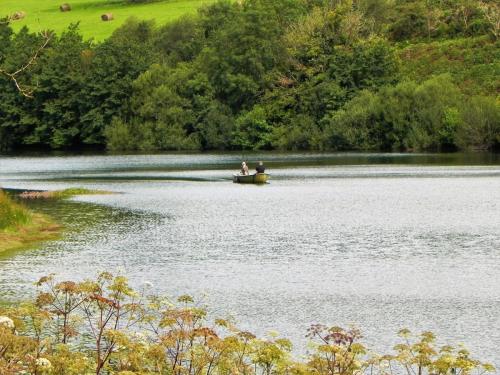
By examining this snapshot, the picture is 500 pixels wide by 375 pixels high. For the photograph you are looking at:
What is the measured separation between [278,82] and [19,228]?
10112 cm

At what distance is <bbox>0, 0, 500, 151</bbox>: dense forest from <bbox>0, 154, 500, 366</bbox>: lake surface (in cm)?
4236

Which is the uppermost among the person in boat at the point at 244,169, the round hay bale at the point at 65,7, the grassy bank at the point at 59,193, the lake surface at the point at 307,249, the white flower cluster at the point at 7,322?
the round hay bale at the point at 65,7

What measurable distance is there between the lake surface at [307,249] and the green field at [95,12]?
330 feet

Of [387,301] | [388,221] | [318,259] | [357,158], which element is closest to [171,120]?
[357,158]

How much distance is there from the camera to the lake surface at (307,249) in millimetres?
29734

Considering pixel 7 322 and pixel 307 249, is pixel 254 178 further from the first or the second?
pixel 7 322

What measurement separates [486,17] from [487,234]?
99.6 meters

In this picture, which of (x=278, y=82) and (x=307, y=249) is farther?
(x=278, y=82)

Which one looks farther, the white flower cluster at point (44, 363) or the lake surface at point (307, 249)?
the lake surface at point (307, 249)

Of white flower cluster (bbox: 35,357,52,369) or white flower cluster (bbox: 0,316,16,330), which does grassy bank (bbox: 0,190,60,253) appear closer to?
white flower cluster (bbox: 0,316,16,330)

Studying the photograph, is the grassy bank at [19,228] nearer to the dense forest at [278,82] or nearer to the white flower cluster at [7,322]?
the white flower cluster at [7,322]

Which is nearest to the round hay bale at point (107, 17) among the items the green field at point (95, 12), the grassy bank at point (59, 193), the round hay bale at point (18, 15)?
the green field at point (95, 12)

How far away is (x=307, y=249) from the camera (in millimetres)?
43219

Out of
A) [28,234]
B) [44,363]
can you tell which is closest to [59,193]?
[28,234]
